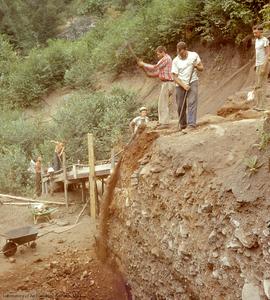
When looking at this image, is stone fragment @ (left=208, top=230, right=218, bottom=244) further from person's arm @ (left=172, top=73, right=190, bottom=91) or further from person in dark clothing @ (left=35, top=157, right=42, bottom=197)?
person in dark clothing @ (left=35, top=157, right=42, bottom=197)

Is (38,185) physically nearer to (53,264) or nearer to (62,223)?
(62,223)

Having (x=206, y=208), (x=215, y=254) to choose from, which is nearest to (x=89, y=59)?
(x=206, y=208)

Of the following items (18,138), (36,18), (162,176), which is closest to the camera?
(162,176)

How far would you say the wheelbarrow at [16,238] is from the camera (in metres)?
11.7

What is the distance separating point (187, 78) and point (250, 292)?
4.64 m

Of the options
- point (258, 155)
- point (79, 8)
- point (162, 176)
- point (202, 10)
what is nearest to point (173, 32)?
point (202, 10)

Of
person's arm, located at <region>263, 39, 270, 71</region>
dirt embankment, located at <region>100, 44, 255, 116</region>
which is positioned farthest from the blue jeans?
dirt embankment, located at <region>100, 44, 255, 116</region>

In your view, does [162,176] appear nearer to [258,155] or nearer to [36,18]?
[258,155]

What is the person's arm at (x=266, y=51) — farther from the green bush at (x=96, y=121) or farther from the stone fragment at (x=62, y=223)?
the green bush at (x=96, y=121)

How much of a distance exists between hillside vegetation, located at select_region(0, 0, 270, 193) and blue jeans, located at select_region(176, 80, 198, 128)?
5.69 metres

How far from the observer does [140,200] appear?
914 centimetres

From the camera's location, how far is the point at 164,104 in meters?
10.2

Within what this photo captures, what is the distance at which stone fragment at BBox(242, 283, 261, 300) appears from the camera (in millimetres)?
5621

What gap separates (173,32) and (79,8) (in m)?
17.1
